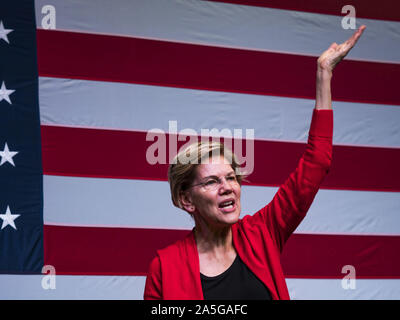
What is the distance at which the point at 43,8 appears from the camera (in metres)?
2.19

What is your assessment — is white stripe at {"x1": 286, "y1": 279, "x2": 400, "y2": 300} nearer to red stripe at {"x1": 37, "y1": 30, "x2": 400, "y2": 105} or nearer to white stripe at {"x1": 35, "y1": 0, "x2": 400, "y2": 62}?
red stripe at {"x1": 37, "y1": 30, "x2": 400, "y2": 105}

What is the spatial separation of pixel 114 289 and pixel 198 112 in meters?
0.88

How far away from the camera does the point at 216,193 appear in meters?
1.32

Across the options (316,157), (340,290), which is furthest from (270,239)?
(340,290)

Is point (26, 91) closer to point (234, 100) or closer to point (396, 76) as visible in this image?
point (234, 100)

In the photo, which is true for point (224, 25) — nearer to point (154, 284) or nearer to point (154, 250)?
point (154, 250)

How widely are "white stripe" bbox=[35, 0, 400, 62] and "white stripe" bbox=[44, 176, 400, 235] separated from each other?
70 cm

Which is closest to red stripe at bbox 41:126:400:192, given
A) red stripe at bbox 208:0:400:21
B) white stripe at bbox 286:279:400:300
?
white stripe at bbox 286:279:400:300

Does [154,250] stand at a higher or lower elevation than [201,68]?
lower

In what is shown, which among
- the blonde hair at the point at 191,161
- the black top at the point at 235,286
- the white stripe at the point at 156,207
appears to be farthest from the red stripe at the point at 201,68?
the black top at the point at 235,286

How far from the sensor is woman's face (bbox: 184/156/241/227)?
4.26ft

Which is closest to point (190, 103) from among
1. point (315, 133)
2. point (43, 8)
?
point (43, 8)

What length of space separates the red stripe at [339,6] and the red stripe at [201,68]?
245mm

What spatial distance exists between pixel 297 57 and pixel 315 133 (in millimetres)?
1329
